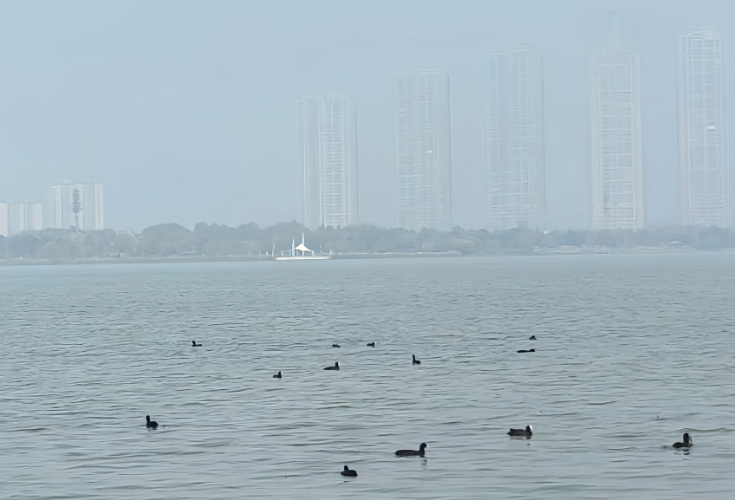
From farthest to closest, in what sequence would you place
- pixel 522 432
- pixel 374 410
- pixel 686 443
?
pixel 374 410 < pixel 522 432 < pixel 686 443

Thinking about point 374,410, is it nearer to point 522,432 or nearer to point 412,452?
point 522,432

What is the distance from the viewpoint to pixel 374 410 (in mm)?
30297

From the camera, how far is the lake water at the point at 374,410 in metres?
21.9

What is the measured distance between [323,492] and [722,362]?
22696 mm

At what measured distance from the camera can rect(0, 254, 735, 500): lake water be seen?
21922 mm

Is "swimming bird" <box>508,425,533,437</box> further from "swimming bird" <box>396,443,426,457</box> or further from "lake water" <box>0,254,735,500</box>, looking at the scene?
"swimming bird" <box>396,443,426,457</box>

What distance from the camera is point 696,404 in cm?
2997

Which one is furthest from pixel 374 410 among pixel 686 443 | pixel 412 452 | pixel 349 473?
pixel 686 443

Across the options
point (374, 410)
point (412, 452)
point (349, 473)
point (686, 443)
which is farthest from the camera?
point (374, 410)

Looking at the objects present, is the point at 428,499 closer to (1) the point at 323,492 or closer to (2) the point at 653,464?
(1) the point at 323,492

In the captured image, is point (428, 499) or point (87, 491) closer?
point (428, 499)

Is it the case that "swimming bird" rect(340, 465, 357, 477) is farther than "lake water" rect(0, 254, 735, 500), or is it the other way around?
"swimming bird" rect(340, 465, 357, 477)

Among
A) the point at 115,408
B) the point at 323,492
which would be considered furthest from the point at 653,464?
the point at 115,408

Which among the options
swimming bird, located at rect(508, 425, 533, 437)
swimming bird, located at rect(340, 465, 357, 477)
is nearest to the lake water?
swimming bird, located at rect(340, 465, 357, 477)
